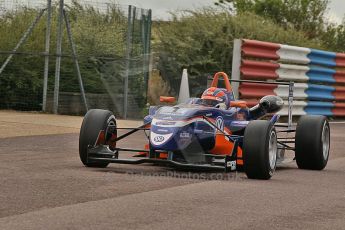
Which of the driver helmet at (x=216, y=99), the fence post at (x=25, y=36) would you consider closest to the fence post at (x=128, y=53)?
the fence post at (x=25, y=36)

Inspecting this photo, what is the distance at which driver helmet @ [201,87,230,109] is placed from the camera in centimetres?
1135

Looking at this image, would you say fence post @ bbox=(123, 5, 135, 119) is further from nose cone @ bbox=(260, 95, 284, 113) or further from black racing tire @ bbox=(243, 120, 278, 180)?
black racing tire @ bbox=(243, 120, 278, 180)

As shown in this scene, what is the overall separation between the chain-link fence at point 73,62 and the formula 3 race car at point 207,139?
30.0 ft

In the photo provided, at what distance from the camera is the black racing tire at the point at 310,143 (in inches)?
445

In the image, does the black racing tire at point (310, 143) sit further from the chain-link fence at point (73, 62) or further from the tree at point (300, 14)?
the tree at point (300, 14)

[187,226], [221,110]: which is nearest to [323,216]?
[187,226]

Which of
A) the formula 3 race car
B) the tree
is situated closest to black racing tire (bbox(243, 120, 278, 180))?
the formula 3 race car

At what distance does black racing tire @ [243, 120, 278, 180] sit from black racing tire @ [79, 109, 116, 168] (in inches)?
66.5

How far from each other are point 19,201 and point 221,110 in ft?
13.3

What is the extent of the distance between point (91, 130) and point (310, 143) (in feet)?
8.75

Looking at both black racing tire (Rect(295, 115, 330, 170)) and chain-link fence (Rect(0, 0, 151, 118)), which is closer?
black racing tire (Rect(295, 115, 330, 170))

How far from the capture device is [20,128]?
52.2ft

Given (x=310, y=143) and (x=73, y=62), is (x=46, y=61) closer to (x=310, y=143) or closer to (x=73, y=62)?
(x=73, y=62)

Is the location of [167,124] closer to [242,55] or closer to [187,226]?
[187,226]
